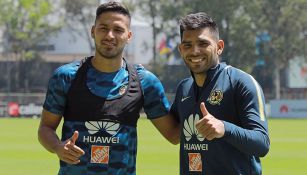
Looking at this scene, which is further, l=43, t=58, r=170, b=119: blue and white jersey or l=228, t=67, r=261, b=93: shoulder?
l=43, t=58, r=170, b=119: blue and white jersey

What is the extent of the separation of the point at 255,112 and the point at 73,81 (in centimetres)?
146

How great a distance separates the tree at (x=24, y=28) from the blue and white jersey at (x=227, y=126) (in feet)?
198

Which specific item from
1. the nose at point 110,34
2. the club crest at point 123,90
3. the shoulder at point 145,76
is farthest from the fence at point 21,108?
the nose at point 110,34

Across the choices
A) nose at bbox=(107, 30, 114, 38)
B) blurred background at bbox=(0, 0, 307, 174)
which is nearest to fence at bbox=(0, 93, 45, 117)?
blurred background at bbox=(0, 0, 307, 174)

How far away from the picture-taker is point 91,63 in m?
5.26

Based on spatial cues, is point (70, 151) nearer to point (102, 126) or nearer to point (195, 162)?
point (102, 126)

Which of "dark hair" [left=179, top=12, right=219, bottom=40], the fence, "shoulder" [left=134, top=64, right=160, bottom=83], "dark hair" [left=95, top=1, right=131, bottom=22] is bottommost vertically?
the fence

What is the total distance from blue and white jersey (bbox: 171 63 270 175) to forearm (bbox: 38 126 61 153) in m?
0.95

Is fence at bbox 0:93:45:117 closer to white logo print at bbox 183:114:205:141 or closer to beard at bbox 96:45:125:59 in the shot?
beard at bbox 96:45:125:59

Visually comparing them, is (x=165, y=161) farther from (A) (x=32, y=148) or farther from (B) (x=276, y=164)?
(A) (x=32, y=148)

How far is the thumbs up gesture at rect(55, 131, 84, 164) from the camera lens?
15.5 feet

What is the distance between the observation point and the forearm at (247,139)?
4348 millimetres

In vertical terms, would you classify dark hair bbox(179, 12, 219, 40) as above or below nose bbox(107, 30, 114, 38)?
above

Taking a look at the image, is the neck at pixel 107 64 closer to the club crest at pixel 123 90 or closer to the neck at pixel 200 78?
the club crest at pixel 123 90
